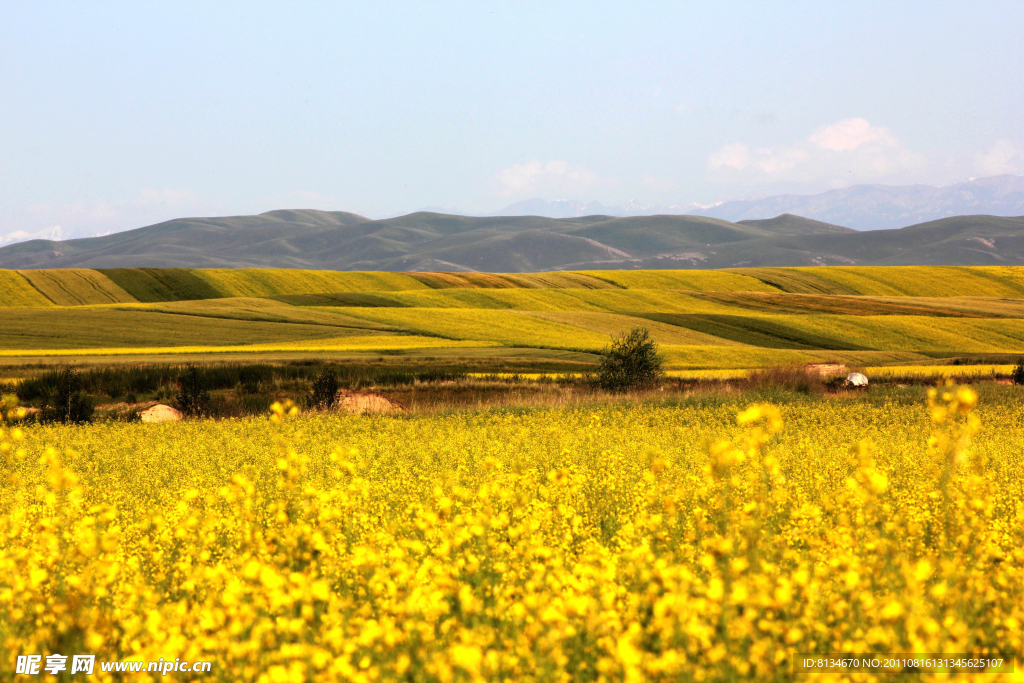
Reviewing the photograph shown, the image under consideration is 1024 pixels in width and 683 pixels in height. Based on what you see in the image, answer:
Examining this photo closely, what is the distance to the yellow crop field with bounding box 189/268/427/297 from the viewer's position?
84250 millimetres

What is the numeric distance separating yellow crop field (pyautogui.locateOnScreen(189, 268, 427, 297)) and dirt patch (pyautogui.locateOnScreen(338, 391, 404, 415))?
6017cm

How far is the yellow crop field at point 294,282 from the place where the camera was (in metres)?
84.2

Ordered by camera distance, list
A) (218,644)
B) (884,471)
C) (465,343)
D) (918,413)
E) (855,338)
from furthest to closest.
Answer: (855,338) < (465,343) < (918,413) < (884,471) < (218,644)

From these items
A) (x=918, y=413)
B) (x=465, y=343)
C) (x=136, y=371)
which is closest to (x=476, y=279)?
(x=465, y=343)

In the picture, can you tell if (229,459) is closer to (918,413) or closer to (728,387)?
(918,413)

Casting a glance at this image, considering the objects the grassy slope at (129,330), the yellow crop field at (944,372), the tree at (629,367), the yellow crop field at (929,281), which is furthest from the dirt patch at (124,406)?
the yellow crop field at (929,281)

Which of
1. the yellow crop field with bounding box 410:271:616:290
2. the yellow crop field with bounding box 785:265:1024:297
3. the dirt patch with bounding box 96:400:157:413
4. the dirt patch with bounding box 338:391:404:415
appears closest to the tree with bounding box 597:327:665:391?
the dirt patch with bounding box 338:391:404:415

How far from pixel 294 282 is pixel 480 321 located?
43987 millimetres

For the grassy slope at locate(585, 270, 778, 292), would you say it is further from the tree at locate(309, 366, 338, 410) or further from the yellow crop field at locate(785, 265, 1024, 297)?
the tree at locate(309, 366, 338, 410)

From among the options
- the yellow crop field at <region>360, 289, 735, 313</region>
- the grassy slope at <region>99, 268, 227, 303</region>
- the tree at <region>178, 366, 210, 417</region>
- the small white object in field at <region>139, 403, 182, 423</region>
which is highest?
the grassy slope at <region>99, 268, 227, 303</region>

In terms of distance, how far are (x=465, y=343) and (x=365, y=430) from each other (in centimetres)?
2908

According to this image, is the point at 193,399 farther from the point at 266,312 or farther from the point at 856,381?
the point at 266,312

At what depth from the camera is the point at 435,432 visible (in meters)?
14.4

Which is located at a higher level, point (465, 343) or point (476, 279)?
point (476, 279)
